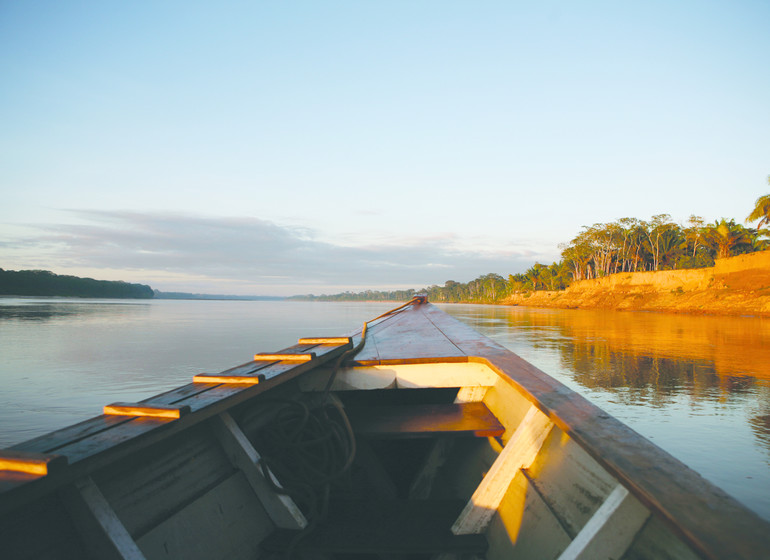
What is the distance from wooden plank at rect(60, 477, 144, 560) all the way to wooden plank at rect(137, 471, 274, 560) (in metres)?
0.19

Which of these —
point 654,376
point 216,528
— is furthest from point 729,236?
point 216,528

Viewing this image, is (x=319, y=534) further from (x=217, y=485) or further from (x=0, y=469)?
(x=0, y=469)

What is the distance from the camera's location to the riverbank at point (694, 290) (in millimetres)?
27438

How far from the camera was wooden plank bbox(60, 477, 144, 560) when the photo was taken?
1.03 meters

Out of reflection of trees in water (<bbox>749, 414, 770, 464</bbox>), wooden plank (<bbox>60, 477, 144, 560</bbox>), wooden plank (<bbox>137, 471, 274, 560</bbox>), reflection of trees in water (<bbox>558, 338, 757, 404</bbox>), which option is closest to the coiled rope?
wooden plank (<bbox>137, 471, 274, 560</bbox>)

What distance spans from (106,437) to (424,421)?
5.64 feet

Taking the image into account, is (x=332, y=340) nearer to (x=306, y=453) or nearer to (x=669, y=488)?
(x=306, y=453)

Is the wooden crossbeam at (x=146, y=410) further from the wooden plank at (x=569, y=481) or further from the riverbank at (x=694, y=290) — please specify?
the riverbank at (x=694, y=290)

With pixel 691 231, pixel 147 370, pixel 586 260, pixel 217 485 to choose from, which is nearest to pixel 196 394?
pixel 217 485

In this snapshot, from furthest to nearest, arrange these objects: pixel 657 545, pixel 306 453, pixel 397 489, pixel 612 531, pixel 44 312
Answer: pixel 44 312, pixel 397 489, pixel 306 453, pixel 612 531, pixel 657 545

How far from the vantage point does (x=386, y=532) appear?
178 centimetres

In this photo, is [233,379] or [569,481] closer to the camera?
[569,481]

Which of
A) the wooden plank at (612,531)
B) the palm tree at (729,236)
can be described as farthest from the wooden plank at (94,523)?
the palm tree at (729,236)

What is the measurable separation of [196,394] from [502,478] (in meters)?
1.35
